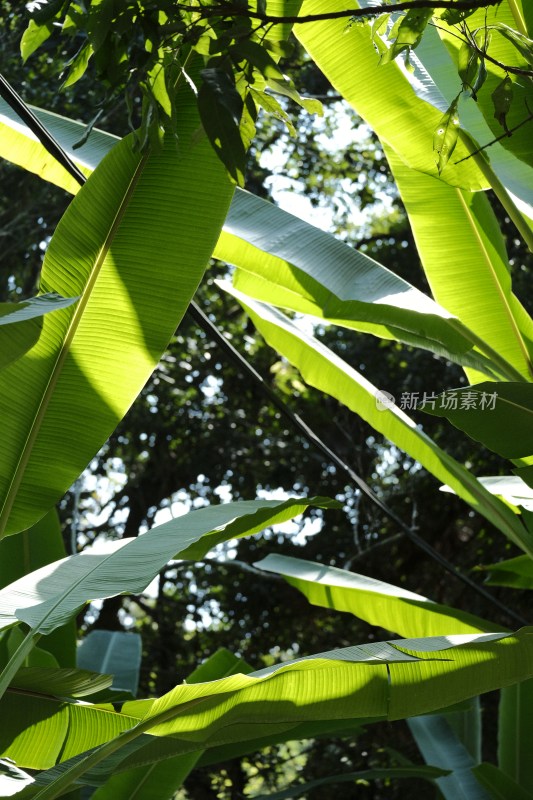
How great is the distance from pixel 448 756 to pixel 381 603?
0.94 m

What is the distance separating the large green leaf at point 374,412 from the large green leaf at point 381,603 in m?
0.26

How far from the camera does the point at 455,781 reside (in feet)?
9.09

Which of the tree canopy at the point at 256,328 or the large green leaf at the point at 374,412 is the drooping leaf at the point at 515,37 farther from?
the large green leaf at the point at 374,412

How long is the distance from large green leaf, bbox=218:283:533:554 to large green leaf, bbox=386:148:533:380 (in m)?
0.30

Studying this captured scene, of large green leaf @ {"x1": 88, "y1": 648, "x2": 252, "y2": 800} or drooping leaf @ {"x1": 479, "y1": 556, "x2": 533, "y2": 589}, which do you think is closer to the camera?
large green leaf @ {"x1": 88, "y1": 648, "x2": 252, "y2": 800}

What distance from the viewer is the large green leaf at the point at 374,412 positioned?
2.06 meters

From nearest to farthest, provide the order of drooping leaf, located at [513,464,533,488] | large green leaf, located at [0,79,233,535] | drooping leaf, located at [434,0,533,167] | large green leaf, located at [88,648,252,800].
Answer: drooping leaf, located at [513,464,533,488] < large green leaf, located at [0,79,233,535] < drooping leaf, located at [434,0,533,167] < large green leaf, located at [88,648,252,800]

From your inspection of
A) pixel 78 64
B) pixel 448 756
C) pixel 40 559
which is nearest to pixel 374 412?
pixel 40 559

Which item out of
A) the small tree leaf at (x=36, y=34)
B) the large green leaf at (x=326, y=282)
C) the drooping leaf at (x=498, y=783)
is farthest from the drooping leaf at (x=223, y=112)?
the drooping leaf at (x=498, y=783)

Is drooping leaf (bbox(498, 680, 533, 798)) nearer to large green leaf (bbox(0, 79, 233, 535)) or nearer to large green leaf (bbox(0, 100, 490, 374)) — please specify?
large green leaf (bbox(0, 100, 490, 374))

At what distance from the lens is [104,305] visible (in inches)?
71.6

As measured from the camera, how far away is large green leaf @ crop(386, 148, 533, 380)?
7.16 ft

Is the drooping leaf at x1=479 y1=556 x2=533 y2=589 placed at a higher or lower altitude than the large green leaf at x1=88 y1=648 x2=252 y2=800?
higher

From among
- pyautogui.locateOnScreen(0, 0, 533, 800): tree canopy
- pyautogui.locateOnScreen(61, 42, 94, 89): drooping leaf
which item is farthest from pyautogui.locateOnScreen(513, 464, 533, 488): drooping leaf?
pyautogui.locateOnScreen(61, 42, 94, 89): drooping leaf
